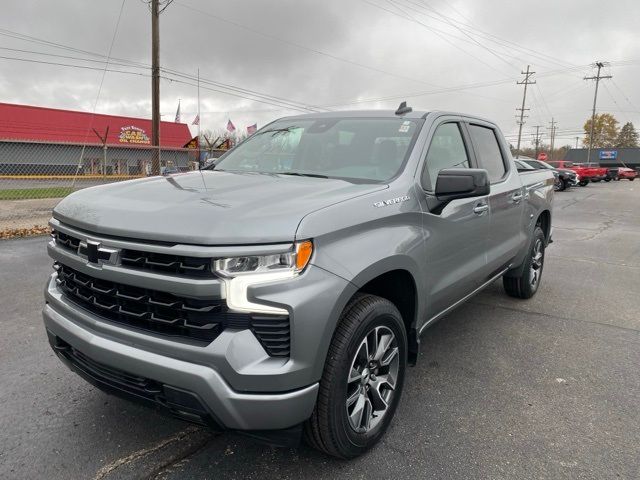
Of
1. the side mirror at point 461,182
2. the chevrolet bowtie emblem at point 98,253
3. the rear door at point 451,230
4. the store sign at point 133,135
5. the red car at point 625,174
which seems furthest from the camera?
the red car at point 625,174

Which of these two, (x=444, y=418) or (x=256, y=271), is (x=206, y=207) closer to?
(x=256, y=271)

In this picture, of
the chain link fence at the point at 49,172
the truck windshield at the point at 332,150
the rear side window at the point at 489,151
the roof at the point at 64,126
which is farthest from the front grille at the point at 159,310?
the roof at the point at 64,126

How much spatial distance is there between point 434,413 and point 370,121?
2035 millimetres

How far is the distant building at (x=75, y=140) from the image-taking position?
26.9 metres

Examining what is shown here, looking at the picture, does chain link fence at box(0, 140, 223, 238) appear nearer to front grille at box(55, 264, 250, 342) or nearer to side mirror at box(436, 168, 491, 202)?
front grille at box(55, 264, 250, 342)

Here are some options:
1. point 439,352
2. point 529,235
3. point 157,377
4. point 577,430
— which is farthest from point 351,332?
point 529,235

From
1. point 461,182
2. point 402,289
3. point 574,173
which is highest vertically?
point 574,173

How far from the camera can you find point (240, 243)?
1.97 metres

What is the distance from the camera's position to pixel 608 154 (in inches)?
2810

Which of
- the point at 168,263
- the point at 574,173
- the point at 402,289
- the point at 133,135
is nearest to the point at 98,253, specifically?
the point at 168,263

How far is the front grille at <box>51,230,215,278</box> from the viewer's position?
197 centimetres

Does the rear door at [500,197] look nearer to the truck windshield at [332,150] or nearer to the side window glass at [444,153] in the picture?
the side window glass at [444,153]

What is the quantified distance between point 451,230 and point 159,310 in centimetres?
193

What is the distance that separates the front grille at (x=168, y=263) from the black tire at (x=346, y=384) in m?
0.68
